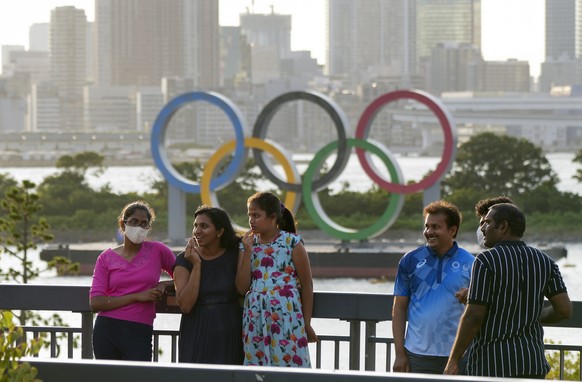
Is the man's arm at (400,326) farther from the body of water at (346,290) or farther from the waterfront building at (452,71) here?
the waterfront building at (452,71)

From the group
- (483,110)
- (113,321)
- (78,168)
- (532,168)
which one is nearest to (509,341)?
(113,321)

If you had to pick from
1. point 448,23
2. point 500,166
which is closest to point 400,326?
point 500,166

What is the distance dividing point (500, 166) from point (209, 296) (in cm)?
6481

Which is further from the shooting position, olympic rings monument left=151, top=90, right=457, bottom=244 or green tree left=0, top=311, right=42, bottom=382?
olympic rings monument left=151, top=90, right=457, bottom=244

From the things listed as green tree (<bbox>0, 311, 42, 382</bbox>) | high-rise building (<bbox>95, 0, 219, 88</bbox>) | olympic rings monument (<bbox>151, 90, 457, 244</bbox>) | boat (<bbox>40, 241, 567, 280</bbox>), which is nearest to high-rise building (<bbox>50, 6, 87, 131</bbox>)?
high-rise building (<bbox>95, 0, 219, 88</bbox>)

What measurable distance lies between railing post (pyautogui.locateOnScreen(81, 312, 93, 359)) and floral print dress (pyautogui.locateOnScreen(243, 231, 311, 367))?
3.06ft

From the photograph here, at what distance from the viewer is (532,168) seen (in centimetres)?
7006

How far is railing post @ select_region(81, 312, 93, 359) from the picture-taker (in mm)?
6633

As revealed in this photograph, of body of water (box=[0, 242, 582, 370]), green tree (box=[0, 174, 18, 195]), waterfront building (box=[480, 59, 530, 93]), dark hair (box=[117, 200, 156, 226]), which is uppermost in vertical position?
waterfront building (box=[480, 59, 530, 93])

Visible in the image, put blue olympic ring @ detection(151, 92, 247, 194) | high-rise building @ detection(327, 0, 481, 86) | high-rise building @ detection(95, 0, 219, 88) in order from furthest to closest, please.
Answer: high-rise building @ detection(327, 0, 481, 86) < high-rise building @ detection(95, 0, 219, 88) < blue olympic ring @ detection(151, 92, 247, 194)

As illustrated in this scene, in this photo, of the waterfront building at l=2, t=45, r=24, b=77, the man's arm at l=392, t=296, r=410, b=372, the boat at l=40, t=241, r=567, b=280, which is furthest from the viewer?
the waterfront building at l=2, t=45, r=24, b=77

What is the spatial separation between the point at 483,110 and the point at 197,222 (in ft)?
384

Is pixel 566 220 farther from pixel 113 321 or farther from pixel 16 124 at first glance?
pixel 16 124

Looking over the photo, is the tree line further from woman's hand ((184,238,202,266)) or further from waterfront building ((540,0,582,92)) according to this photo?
waterfront building ((540,0,582,92))
